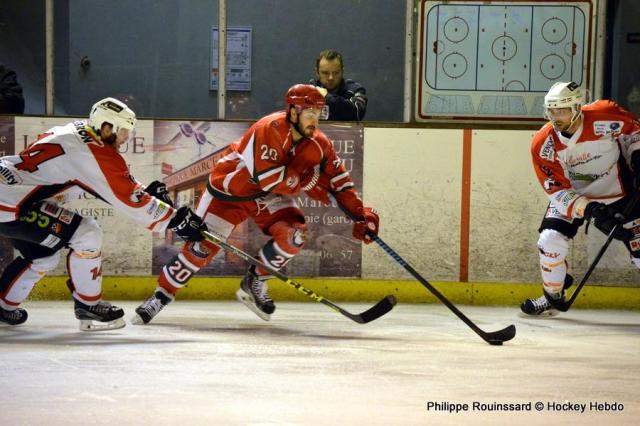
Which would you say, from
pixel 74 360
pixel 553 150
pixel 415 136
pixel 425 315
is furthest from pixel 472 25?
pixel 74 360

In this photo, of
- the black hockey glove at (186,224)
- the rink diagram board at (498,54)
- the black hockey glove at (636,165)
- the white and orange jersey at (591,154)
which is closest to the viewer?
the black hockey glove at (186,224)

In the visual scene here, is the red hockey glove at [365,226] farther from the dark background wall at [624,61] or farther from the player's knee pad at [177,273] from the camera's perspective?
the dark background wall at [624,61]

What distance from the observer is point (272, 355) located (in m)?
3.90

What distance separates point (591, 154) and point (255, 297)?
176 cm

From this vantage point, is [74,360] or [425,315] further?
[425,315]

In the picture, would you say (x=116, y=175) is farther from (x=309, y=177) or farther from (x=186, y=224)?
(x=309, y=177)

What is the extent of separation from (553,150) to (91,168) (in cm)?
221

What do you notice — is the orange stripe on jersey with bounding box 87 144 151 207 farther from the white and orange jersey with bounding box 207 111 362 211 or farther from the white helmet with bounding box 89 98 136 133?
the white and orange jersey with bounding box 207 111 362 211

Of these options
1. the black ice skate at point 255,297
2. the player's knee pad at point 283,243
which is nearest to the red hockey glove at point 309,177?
the player's knee pad at point 283,243

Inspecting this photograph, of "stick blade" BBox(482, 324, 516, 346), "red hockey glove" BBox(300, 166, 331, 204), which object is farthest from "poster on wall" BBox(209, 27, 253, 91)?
"stick blade" BBox(482, 324, 516, 346)

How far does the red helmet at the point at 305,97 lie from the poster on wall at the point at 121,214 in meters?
1.51

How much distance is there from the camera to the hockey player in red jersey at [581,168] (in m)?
4.96

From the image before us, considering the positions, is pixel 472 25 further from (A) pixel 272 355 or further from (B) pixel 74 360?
(B) pixel 74 360

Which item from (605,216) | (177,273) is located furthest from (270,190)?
(605,216)
